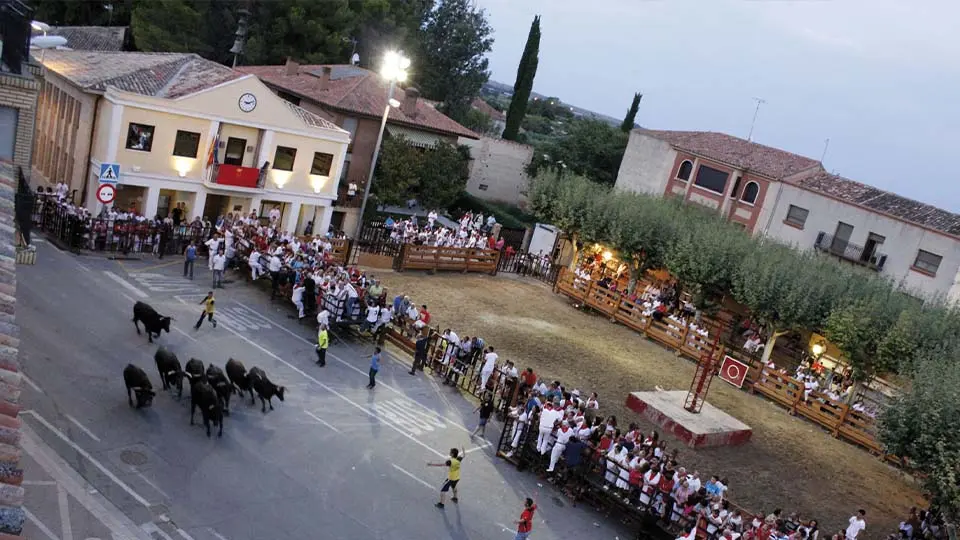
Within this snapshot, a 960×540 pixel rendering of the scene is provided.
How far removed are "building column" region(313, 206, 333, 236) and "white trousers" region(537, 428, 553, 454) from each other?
879 inches

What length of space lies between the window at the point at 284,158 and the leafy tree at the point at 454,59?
114 ft

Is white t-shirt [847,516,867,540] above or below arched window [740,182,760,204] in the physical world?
below

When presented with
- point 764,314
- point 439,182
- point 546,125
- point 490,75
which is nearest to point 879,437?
point 764,314

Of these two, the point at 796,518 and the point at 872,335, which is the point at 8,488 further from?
the point at 872,335

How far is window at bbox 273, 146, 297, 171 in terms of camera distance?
35.4m

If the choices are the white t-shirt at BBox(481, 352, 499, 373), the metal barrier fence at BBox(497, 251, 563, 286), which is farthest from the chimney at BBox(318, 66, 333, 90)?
the white t-shirt at BBox(481, 352, 499, 373)

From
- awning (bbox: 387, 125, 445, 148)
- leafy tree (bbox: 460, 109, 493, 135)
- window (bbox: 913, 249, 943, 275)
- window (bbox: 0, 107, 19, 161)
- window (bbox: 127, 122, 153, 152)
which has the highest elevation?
leafy tree (bbox: 460, 109, 493, 135)

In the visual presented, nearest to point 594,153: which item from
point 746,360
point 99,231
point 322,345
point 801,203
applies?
point 801,203

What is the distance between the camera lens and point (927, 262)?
40125mm

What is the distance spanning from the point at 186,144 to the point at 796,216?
34.5 meters

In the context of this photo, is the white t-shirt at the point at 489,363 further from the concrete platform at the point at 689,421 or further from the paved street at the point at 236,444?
the concrete platform at the point at 689,421

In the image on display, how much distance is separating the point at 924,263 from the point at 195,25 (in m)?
46.8

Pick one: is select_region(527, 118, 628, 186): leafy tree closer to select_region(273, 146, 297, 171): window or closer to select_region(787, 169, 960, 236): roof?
select_region(787, 169, 960, 236): roof

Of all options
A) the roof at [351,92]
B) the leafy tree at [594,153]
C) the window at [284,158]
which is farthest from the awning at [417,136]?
the leafy tree at [594,153]
